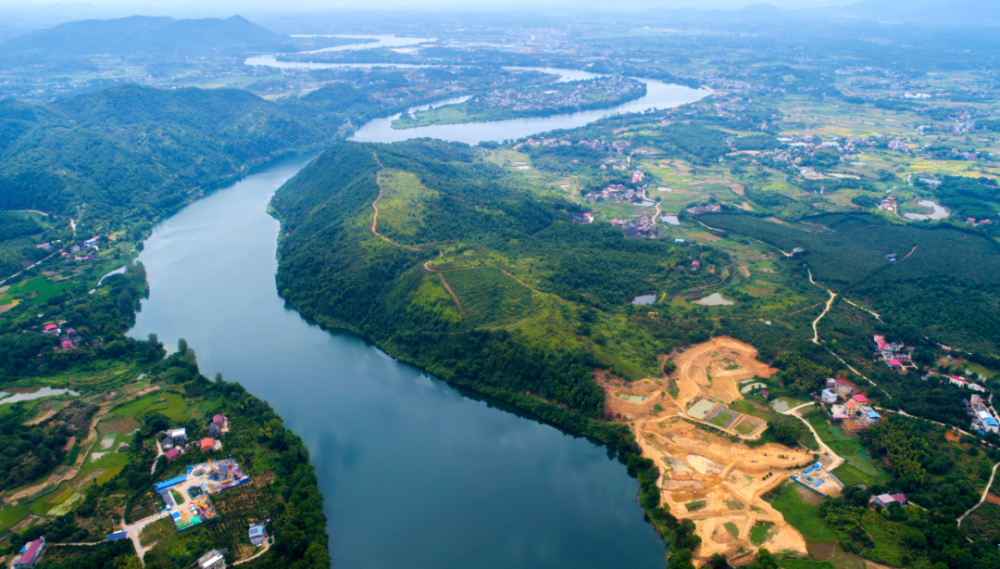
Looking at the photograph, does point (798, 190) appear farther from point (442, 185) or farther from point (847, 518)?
point (847, 518)

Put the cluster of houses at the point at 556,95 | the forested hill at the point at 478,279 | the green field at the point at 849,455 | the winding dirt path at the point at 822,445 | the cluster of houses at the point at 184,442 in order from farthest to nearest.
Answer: the cluster of houses at the point at 556,95 → the forested hill at the point at 478,279 → the cluster of houses at the point at 184,442 → the winding dirt path at the point at 822,445 → the green field at the point at 849,455

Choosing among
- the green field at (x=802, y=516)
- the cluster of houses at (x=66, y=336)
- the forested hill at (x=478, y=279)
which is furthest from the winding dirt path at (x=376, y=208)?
the green field at (x=802, y=516)

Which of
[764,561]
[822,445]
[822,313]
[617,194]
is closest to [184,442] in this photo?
[764,561]

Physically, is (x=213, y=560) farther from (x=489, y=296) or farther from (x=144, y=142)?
(x=144, y=142)

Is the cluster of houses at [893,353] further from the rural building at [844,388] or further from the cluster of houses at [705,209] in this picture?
the cluster of houses at [705,209]

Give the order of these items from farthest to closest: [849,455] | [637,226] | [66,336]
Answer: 1. [637,226]
2. [66,336]
3. [849,455]

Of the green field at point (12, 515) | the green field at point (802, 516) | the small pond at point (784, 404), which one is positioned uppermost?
the small pond at point (784, 404)

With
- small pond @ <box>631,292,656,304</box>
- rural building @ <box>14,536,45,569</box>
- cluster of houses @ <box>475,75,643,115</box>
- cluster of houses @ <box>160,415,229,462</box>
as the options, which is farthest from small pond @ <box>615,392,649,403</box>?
cluster of houses @ <box>475,75,643,115</box>
